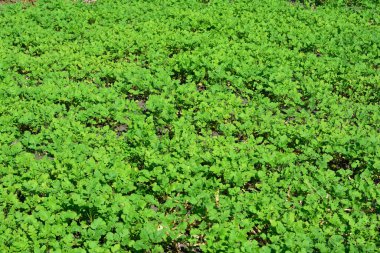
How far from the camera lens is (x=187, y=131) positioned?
20.0 feet

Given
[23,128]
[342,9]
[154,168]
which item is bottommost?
[23,128]

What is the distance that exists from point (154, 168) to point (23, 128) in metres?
2.51

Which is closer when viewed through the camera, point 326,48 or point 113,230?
point 113,230

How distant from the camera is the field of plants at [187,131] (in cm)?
448

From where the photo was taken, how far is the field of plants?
4484mm

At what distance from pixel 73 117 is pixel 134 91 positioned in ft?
4.07

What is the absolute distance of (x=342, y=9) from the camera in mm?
11508

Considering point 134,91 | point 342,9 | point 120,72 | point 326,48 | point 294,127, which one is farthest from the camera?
point 342,9

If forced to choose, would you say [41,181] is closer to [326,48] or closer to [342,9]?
[326,48]

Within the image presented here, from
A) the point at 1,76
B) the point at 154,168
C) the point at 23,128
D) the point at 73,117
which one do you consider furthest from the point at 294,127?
the point at 1,76

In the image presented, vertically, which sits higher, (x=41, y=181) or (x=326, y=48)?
(x=326, y=48)

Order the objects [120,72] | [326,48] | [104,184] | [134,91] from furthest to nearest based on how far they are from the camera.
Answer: [326,48]
[120,72]
[134,91]
[104,184]

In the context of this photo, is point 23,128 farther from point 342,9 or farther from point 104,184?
point 342,9

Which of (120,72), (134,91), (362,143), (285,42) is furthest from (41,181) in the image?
(285,42)
